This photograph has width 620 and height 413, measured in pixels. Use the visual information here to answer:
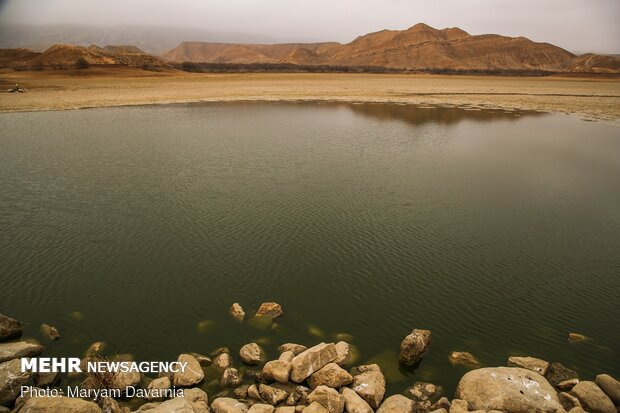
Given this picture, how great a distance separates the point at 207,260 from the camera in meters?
15.6

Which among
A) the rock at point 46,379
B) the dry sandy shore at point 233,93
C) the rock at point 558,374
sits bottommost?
the rock at point 46,379

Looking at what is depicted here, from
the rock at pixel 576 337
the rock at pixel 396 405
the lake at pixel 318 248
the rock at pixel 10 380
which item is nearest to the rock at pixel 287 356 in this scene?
the lake at pixel 318 248

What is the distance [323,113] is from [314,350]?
47104mm

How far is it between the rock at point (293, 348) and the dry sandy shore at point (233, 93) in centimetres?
5398

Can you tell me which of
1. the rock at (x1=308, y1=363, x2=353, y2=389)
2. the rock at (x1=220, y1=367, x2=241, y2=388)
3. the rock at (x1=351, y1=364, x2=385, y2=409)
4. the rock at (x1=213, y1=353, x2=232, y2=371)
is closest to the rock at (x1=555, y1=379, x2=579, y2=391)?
the rock at (x1=351, y1=364, x2=385, y2=409)

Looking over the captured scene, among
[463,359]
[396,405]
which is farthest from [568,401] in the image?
[396,405]

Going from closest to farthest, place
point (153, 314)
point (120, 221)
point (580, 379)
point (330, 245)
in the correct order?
point (580, 379)
point (153, 314)
point (330, 245)
point (120, 221)

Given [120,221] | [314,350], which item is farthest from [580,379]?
[120,221]

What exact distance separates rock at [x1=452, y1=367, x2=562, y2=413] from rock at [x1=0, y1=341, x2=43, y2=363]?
1130cm

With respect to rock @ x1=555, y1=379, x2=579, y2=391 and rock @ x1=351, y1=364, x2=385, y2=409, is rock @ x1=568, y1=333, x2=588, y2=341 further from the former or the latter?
rock @ x1=351, y1=364, x2=385, y2=409

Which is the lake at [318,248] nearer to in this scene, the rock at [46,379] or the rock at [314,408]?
the rock at [46,379]

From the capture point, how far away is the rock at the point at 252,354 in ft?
35.3

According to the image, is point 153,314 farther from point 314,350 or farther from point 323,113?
point 323,113

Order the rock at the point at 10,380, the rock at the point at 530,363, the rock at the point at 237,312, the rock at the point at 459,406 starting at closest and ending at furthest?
the rock at the point at 459,406 < the rock at the point at 10,380 < the rock at the point at 530,363 < the rock at the point at 237,312
